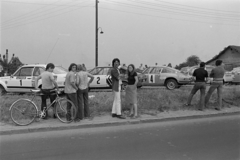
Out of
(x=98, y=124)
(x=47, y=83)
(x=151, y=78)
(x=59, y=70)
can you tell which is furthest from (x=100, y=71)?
(x=98, y=124)

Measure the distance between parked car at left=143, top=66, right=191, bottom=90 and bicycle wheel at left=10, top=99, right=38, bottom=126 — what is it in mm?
7220

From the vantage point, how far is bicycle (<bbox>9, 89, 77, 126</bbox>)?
252 inches

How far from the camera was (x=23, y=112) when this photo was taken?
6473mm

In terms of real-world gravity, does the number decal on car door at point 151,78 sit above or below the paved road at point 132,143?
above

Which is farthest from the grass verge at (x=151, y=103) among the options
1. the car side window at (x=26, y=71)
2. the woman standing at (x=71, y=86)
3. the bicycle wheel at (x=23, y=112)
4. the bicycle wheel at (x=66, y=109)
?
the car side window at (x=26, y=71)

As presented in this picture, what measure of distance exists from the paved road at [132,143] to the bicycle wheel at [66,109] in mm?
648

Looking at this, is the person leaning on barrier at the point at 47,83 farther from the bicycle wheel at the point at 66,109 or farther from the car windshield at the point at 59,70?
the car windshield at the point at 59,70

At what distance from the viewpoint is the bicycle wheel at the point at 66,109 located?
6697 mm

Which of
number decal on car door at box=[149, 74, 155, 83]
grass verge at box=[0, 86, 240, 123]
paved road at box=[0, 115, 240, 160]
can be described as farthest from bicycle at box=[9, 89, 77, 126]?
number decal on car door at box=[149, 74, 155, 83]

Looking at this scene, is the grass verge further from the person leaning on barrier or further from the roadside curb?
the person leaning on barrier

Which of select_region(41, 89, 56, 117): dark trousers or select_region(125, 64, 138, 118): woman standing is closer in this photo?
select_region(41, 89, 56, 117): dark trousers

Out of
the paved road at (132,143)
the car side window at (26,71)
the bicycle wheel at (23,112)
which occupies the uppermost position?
the car side window at (26,71)

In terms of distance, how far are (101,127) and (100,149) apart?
1.91 metres

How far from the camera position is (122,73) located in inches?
305
